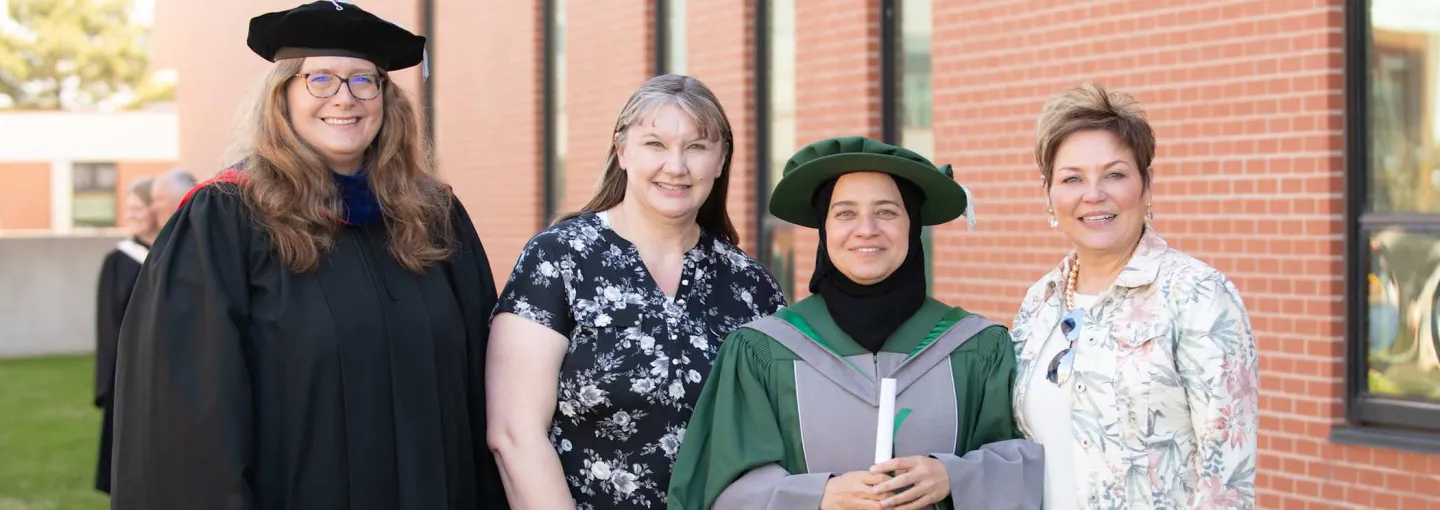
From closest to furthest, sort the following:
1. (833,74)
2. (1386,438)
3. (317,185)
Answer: (317,185)
(1386,438)
(833,74)

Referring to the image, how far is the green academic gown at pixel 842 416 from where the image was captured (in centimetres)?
315

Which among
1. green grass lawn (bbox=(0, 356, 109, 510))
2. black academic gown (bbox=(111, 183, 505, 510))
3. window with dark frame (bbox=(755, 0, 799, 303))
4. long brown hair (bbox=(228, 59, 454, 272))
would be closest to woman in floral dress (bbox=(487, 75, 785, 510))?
black academic gown (bbox=(111, 183, 505, 510))

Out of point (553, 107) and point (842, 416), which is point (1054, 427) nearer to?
point (842, 416)

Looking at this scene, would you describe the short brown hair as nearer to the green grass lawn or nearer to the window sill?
the window sill

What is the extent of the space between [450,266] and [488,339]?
0.68 feet

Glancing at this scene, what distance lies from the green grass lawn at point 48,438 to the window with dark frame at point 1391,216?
682 cm

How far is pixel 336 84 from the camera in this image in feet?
11.6

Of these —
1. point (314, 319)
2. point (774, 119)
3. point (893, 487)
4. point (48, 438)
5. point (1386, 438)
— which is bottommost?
point (48, 438)

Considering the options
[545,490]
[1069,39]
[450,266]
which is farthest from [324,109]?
[1069,39]

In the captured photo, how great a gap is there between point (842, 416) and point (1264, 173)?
3.07 m

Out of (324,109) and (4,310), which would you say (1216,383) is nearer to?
(324,109)

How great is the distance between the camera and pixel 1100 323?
3.18 m

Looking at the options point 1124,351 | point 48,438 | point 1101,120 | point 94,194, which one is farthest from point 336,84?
point 94,194

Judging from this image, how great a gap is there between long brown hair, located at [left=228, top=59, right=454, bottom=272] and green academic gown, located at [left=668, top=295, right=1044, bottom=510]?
862mm
